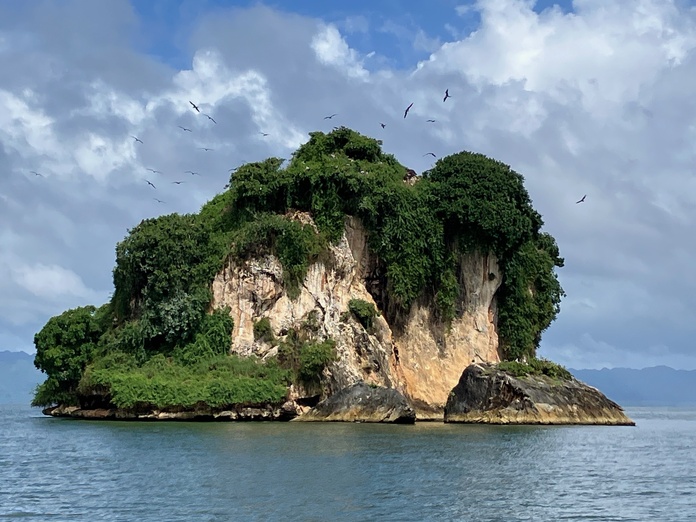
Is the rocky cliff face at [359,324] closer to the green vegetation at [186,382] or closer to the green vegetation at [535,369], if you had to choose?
the green vegetation at [186,382]

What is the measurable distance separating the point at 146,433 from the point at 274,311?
1654 centimetres

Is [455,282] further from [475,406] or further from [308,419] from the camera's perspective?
[308,419]

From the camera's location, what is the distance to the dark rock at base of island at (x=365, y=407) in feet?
169

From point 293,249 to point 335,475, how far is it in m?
30.6

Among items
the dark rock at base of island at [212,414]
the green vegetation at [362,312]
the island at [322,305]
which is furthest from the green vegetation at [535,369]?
the dark rock at base of island at [212,414]

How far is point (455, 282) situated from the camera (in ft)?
207

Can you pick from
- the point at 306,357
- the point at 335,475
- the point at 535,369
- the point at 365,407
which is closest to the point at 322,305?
the point at 306,357

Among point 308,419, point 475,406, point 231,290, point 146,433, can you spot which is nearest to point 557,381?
point 475,406

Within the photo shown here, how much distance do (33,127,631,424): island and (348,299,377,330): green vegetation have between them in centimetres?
9

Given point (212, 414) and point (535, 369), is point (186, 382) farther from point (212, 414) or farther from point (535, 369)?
point (535, 369)

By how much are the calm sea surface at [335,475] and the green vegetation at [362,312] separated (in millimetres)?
12964

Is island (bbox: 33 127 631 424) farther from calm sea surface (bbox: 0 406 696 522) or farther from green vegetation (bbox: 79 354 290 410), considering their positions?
calm sea surface (bbox: 0 406 696 522)

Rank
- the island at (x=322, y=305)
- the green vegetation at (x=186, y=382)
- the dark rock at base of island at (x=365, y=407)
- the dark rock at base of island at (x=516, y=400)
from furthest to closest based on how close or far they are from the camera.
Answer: the island at (x=322, y=305) < the dark rock at base of island at (x=516, y=400) < the green vegetation at (x=186, y=382) < the dark rock at base of island at (x=365, y=407)

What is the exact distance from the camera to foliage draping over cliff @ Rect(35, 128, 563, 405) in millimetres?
55938
